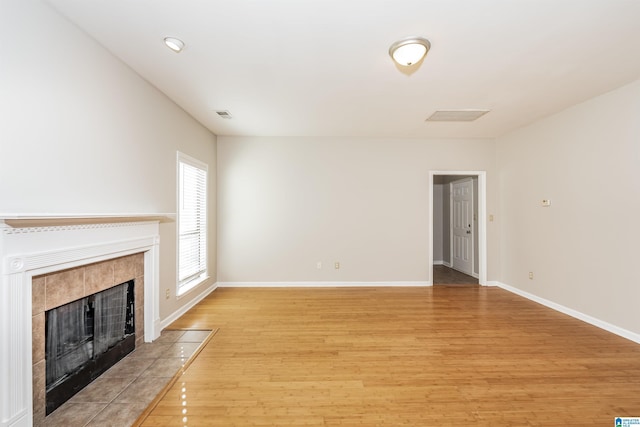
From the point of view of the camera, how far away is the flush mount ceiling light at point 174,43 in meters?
2.07

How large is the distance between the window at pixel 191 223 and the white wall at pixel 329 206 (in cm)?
53

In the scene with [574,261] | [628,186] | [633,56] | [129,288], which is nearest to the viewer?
[633,56]

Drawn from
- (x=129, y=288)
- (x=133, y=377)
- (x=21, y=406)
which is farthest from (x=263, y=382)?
(x=129, y=288)

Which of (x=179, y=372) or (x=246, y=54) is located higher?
(x=246, y=54)

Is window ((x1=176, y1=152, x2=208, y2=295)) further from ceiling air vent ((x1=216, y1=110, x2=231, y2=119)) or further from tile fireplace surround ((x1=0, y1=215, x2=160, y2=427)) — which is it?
tile fireplace surround ((x1=0, y1=215, x2=160, y2=427))

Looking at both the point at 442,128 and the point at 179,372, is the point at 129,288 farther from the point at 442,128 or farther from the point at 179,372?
the point at 442,128

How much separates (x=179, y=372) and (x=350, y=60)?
3.09 metres

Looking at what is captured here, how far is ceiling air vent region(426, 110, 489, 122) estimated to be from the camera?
3586 mm

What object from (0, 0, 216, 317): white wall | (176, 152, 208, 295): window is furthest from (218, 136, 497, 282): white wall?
(0, 0, 216, 317): white wall

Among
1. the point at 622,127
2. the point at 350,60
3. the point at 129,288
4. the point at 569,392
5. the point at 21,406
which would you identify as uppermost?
the point at 350,60

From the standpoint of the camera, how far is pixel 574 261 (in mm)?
3453

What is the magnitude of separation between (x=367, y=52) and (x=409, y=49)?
0.35 m

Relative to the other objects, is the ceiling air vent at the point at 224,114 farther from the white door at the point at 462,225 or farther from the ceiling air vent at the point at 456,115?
the white door at the point at 462,225

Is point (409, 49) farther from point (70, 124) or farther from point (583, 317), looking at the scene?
point (583, 317)
